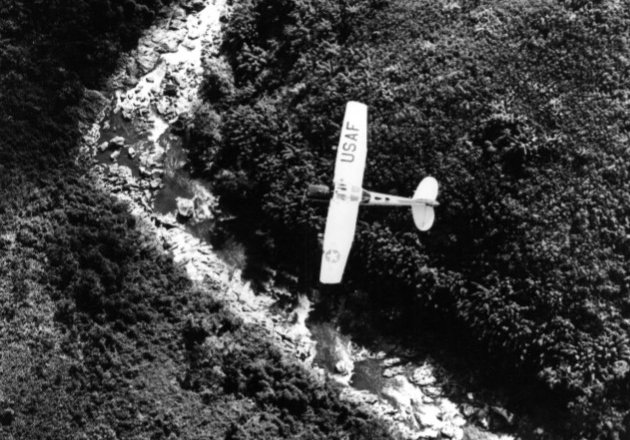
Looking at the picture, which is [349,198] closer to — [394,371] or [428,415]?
[394,371]

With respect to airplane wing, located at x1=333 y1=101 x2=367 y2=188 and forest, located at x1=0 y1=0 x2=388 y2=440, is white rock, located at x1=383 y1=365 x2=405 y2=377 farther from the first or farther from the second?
airplane wing, located at x1=333 y1=101 x2=367 y2=188

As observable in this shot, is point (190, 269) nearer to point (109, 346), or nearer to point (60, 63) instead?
point (109, 346)

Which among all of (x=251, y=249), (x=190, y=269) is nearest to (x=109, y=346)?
(x=190, y=269)

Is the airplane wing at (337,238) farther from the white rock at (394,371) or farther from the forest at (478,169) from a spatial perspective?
the white rock at (394,371)

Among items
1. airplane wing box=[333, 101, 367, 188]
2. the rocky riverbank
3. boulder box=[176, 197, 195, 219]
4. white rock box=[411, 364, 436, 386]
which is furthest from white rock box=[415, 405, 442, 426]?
Result: boulder box=[176, 197, 195, 219]

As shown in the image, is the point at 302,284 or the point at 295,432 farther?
the point at 302,284

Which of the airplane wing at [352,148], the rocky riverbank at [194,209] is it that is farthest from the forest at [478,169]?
the airplane wing at [352,148]

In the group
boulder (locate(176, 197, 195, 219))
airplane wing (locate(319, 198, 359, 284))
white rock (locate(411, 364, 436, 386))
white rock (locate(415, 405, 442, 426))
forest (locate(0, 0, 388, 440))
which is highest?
airplane wing (locate(319, 198, 359, 284))
